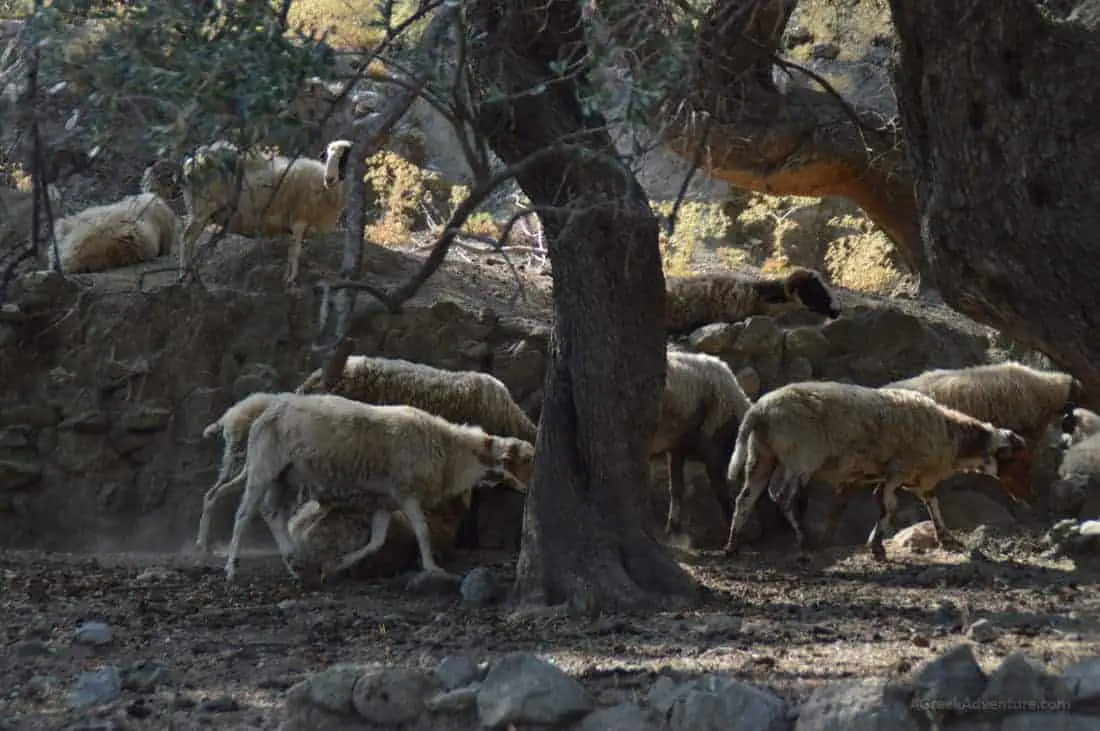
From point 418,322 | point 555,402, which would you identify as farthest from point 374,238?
point 555,402

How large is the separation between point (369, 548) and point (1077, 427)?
680 centimetres

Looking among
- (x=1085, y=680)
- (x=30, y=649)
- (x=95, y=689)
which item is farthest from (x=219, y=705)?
(x=1085, y=680)

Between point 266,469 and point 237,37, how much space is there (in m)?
5.08

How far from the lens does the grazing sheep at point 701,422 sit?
476 inches

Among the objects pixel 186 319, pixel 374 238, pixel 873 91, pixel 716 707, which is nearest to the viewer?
pixel 716 707

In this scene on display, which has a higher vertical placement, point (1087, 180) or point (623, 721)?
point (1087, 180)

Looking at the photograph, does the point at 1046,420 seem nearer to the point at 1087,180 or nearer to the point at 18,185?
the point at 1087,180

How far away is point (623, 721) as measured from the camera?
5.26 metres

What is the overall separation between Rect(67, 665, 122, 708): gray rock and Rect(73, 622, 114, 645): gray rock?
841 millimetres

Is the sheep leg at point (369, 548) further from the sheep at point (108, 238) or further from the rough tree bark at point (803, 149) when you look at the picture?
the sheep at point (108, 238)

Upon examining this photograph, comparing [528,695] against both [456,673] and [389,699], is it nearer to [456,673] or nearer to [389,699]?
[456,673]

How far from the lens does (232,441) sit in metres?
10.8

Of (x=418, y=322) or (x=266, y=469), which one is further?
(x=418, y=322)

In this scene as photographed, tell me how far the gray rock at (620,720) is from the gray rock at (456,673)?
0.61m
